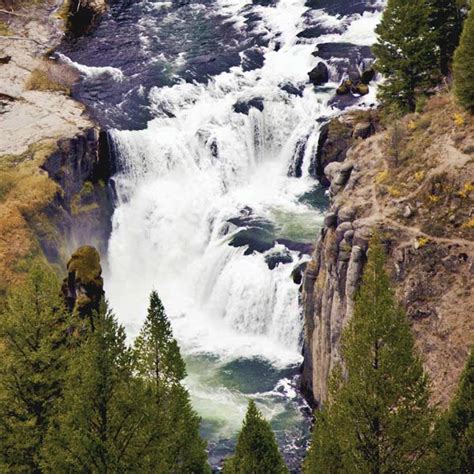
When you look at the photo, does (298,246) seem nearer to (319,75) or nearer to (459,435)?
(319,75)

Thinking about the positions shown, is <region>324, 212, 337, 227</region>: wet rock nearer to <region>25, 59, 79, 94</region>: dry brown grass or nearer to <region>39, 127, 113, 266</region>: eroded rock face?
<region>39, 127, 113, 266</region>: eroded rock face

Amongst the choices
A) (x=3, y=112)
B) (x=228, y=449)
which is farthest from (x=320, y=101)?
(x=228, y=449)

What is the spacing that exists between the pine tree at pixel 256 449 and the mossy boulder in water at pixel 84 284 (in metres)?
22.9

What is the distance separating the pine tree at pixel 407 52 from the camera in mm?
45125

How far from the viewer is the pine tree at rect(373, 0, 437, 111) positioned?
148 ft

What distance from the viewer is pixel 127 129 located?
6888 cm

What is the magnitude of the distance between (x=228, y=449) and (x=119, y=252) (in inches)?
1022

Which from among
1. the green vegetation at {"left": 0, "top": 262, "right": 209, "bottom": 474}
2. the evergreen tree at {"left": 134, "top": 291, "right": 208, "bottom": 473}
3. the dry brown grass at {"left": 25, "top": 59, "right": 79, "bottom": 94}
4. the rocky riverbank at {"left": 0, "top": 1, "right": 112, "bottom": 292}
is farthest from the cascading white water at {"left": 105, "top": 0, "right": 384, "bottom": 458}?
the green vegetation at {"left": 0, "top": 262, "right": 209, "bottom": 474}

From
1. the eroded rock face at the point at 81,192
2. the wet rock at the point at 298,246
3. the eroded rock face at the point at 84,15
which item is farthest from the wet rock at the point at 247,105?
the eroded rock face at the point at 84,15

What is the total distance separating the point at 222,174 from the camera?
6838 centimetres

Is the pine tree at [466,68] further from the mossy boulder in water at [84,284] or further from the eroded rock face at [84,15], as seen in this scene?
the eroded rock face at [84,15]

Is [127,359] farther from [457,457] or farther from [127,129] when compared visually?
[127,129]

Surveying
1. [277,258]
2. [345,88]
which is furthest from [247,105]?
[277,258]

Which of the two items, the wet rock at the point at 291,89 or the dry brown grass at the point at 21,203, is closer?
the dry brown grass at the point at 21,203
